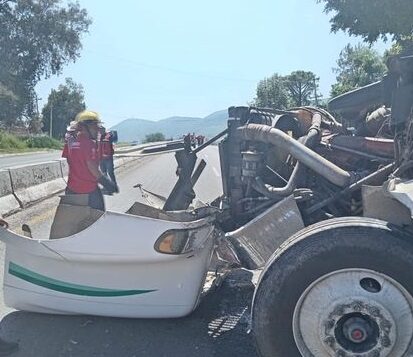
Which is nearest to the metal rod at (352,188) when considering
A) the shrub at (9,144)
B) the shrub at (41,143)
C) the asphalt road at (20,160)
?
the asphalt road at (20,160)

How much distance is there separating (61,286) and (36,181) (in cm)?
732

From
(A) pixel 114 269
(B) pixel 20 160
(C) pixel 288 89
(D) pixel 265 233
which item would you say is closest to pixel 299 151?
(D) pixel 265 233

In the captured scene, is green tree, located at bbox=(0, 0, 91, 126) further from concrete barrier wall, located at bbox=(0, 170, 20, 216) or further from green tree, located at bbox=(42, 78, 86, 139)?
concrete barrier wall, located at bbox=(0, 170, 20, 216)

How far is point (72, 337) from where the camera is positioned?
3973 millimetres

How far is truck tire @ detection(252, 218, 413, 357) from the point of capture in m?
2.92

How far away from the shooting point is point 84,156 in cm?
580

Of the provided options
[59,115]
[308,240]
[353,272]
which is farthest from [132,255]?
[59,115]

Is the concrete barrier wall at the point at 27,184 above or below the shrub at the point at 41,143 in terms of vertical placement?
above

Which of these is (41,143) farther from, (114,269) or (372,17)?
(114,269)

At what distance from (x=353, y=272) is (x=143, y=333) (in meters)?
1.75

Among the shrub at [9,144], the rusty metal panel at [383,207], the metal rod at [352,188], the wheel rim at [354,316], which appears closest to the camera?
the wheel rim at [354,316]

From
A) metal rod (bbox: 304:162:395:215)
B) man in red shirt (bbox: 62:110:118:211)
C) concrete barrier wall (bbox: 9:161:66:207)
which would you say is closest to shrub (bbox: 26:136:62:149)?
concrete barrier wall (bbox: 9:161:66:207)

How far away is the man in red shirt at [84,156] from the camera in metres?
5.77

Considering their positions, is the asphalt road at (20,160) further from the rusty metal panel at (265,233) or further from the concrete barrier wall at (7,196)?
the rusty metal panel at (265,233)
